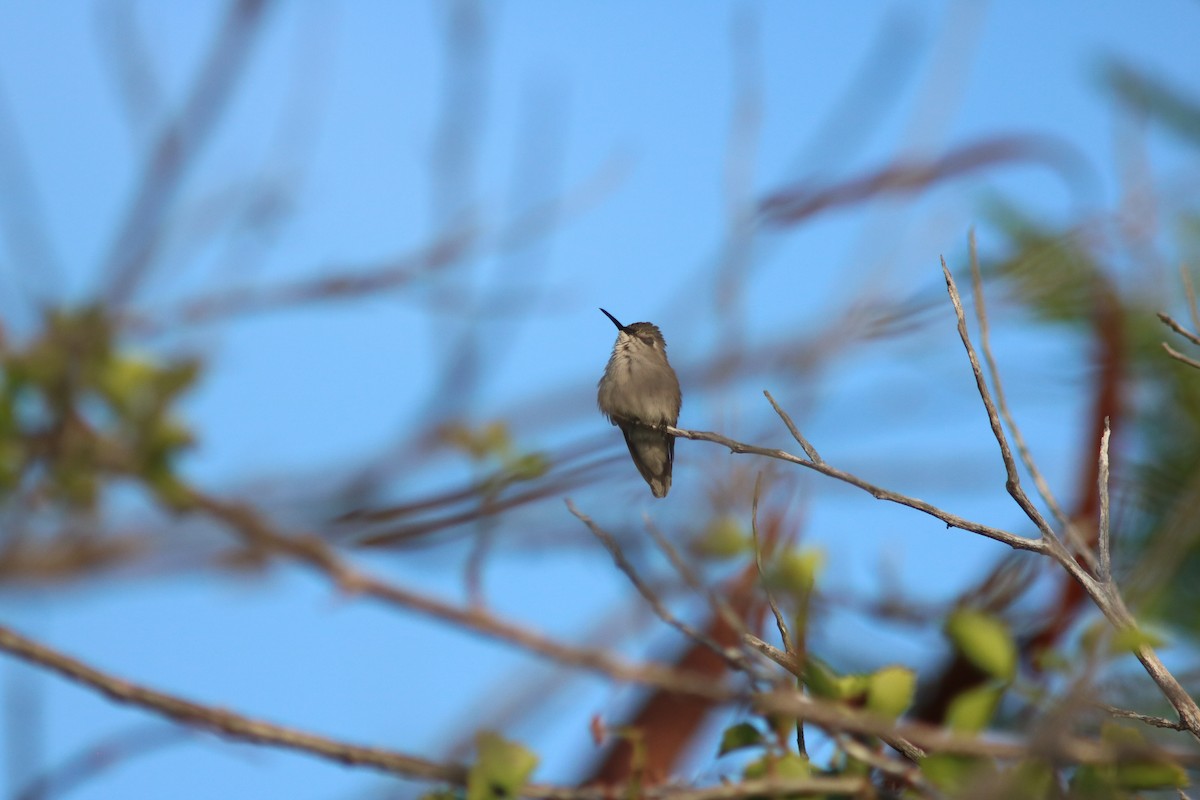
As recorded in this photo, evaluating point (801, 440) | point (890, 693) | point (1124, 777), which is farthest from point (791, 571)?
point (1124, 777)

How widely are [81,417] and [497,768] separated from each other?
1735 millimetres

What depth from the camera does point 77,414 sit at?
8.86 feet

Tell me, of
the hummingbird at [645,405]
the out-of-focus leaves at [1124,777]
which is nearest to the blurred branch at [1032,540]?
the out-of-focus leaves at [1124,777]

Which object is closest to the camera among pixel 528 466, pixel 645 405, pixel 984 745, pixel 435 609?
pixel 984 745

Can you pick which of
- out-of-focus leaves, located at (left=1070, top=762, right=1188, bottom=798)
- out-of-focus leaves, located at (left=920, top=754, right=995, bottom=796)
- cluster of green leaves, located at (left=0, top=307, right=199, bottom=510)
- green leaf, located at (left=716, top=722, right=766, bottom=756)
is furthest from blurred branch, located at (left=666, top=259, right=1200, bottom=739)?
cluster of green leaves, located at (left=0, top=307, right=199, bottom=510)

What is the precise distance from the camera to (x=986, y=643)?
4.18ft

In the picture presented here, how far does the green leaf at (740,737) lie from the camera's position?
5.17 ft

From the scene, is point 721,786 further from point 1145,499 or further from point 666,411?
point 666,411

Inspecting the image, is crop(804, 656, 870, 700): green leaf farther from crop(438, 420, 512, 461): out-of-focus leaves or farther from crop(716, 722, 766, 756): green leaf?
crop(438, 420, 512, 461): out-of-focus leaves

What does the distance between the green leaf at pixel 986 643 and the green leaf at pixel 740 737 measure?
39 cm

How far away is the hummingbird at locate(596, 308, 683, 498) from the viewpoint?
522 cm

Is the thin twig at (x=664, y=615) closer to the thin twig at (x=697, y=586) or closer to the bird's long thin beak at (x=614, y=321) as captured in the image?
the thin twig at (x=697, y=586)

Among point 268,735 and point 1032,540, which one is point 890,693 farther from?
point 268,735

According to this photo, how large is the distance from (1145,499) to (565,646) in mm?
2393
